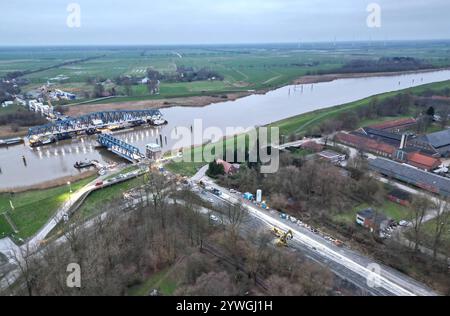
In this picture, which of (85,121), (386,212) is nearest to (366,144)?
(386,212)

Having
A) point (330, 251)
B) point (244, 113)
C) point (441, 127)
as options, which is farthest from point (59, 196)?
point (441, 127)

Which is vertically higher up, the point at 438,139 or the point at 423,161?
the point at 438,139

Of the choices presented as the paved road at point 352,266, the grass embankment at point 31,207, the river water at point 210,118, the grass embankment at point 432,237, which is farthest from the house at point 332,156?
the grass embankment at point 31,207

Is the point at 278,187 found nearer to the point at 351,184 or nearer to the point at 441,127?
the point at 351,184

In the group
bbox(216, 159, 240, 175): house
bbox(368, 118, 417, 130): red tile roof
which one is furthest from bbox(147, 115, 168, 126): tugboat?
bbox(368, 118, 417, 130): red tile roof

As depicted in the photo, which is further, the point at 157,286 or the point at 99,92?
the point at 99,92

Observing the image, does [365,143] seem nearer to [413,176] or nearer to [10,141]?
[413,176]

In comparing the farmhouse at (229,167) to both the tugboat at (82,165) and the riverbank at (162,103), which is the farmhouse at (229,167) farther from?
the riverbank at (162,103)
